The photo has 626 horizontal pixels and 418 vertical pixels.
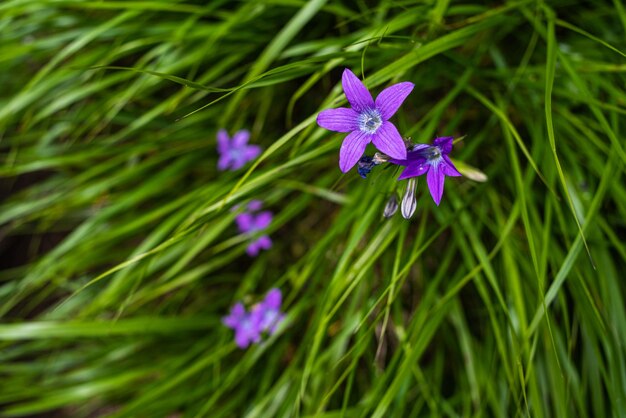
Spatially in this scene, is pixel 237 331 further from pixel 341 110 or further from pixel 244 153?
pixel 341 110

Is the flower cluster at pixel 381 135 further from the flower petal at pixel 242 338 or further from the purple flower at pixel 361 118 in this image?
the flower petal at pixel 242 338

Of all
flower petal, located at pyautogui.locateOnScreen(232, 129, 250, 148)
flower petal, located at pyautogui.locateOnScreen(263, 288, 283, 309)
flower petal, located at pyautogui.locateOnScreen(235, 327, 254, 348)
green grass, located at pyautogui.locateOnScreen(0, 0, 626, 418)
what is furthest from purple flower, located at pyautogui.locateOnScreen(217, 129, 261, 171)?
flower petal, located at pyautogui.locateOnScreen(235, 327, 254, 348)

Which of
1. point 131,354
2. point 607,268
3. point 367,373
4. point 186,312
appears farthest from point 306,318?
point 607,268

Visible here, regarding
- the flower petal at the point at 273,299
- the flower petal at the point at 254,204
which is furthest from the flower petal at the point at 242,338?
the flower petal at the point at 254,204

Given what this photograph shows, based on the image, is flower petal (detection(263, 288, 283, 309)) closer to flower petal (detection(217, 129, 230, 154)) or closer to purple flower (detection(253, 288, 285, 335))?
purple flower (detection(253, 288, 285, 335))

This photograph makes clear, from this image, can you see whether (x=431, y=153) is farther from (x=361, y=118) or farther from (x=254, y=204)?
(x=254, y=204)

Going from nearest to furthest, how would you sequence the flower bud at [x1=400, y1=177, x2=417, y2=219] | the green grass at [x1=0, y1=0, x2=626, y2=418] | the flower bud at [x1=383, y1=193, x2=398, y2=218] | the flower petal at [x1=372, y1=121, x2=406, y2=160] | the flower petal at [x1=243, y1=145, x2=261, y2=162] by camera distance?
the flower petal at [x1=372, y1=121, x2=406, y2=160], the flower bud at [x1=400, y1=177, x2=417, y2=219], the flower bud at [x1=383, y1=193, x2=398, y2=218], the green grass at [x1=0, y1=0, x2=626, y2=418], the flower petal at [x1=243, y1=145, x2=261, y2=162]

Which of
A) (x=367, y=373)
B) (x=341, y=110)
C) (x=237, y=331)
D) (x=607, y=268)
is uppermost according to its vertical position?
(x=341, y=110)

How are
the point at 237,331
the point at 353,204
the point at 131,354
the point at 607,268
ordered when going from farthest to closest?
the point at 131,354 → the point at 237,331 → the point at 353,204 → the point at 607,268
